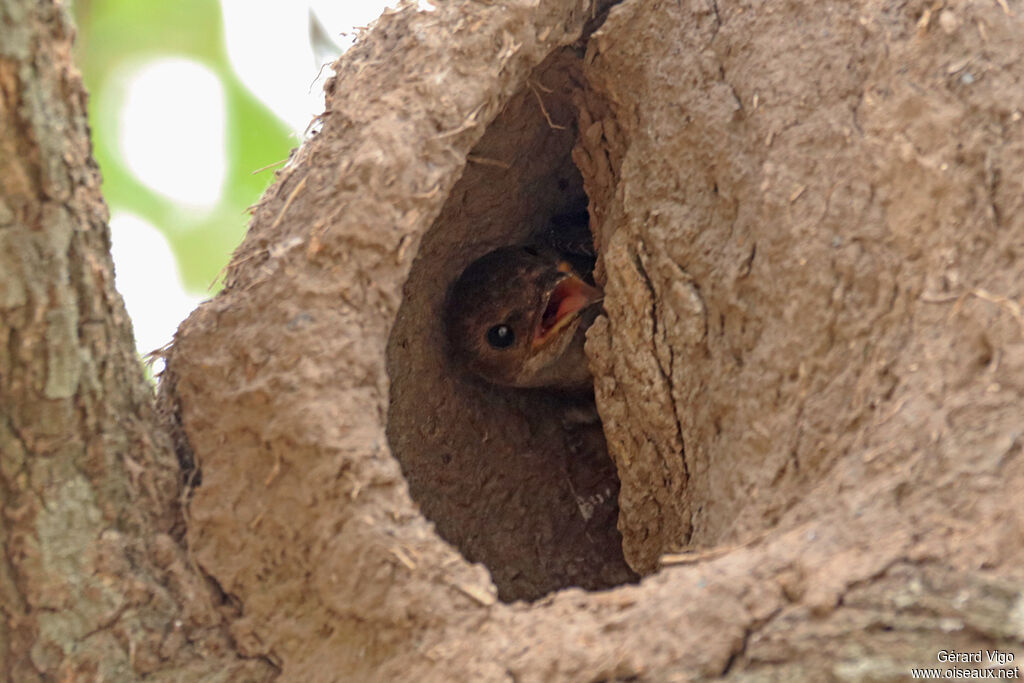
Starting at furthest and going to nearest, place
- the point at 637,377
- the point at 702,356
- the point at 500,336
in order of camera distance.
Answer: the point at 500,336, the point at 637,377, the point at 702,356

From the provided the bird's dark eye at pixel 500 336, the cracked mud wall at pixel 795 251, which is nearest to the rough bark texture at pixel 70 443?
the cracked mud wall at pixel 795 251

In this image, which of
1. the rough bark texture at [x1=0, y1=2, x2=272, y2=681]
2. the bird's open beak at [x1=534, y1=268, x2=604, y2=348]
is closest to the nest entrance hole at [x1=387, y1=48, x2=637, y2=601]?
the bird's open beak at [x1=534, y1=268, x2=604, y2=348]


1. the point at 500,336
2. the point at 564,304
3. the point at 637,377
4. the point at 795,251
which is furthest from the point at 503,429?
the point at 795,251

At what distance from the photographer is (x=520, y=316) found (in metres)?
4.05

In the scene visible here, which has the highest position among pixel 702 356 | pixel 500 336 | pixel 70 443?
pixel 500 336

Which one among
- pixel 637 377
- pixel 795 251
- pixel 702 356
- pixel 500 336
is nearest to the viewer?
pixel 795 251

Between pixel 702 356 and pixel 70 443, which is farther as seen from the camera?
pixel 702 356

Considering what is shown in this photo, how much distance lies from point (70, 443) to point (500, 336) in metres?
2.05

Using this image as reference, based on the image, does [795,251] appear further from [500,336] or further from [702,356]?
[500,336]

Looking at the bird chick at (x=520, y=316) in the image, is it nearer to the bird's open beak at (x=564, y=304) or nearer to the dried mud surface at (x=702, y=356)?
the bird's open beak at (x=564, y=304)

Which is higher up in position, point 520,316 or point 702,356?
point 520,316

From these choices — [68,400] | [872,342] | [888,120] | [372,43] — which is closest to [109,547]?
[68,400]

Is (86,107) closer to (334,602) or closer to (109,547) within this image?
(109,547)

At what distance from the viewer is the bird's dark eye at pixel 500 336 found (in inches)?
155
